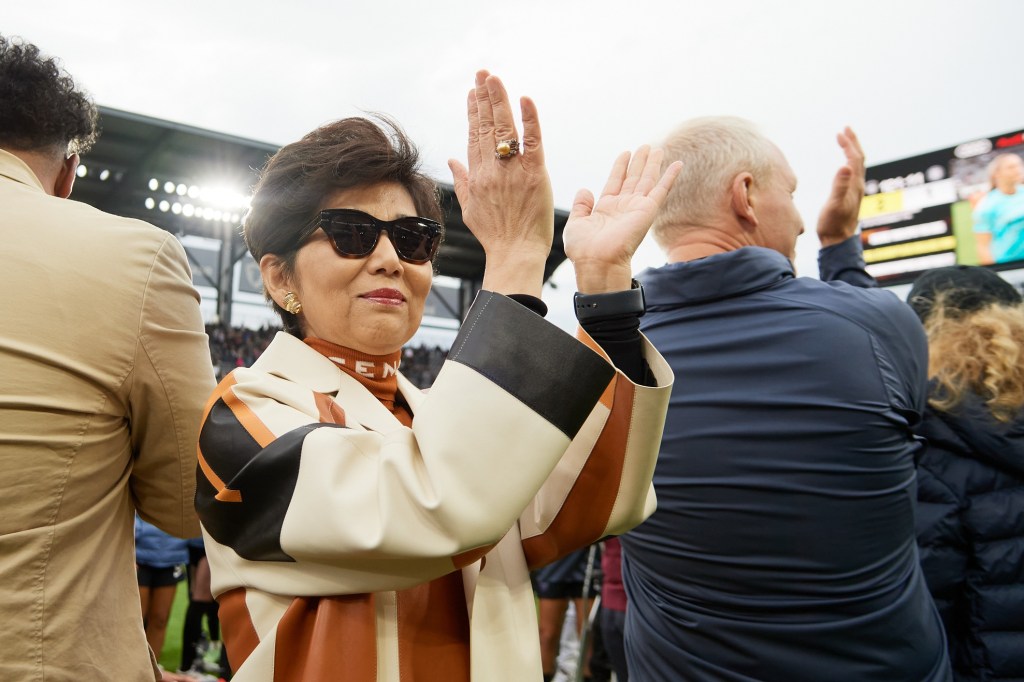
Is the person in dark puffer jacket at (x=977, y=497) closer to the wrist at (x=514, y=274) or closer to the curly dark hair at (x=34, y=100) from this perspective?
the wrist at (x=514, y=274)

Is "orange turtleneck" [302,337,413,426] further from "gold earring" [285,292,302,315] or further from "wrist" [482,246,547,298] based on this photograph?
"wrist" [482,246,547,298]

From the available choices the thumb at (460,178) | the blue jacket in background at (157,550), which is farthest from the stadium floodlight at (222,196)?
the thumb at (460,178)

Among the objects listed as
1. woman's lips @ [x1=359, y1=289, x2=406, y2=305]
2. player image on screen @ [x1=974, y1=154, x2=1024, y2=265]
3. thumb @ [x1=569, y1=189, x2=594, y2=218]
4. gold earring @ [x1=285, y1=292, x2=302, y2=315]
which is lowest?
gold earring @ [x1=285, y1=292, x2=302, y2=315]

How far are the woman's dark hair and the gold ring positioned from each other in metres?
0.36

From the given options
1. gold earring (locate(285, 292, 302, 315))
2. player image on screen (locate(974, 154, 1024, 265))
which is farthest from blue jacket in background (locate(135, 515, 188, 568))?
player image on screen (locate(974, 154, 1024, 265))

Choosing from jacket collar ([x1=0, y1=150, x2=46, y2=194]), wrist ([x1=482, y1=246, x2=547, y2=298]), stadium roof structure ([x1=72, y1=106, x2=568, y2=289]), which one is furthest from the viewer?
stadium roof structure ([x1=72, y1=106, x2=568, y2=289])

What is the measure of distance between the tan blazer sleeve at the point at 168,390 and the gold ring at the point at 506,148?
67cm

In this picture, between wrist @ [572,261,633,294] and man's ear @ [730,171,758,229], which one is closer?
wrist @ [572,261,633,294]

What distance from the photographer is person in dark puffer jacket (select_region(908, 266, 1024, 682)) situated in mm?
2029

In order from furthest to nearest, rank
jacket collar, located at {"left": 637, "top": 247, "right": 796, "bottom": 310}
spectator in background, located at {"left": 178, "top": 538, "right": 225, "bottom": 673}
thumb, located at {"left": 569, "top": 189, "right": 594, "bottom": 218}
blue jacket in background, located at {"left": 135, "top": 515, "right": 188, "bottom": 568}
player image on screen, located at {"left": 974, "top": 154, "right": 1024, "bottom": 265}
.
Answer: player image on screen, located at {"left": 974, "top": 154, "right": 1024, "bottom": 265}, spectator in background, located at {"left": 178, "top": 538, "right": 225, "bottom": 673}, blue jacket in background, located at {"left": 135, "top": 515, "right": 188, "bottom": 568}, jacket collar, located at {"left": 637, "top": 247, "right": 796, "bottom": 310}, thumb, located at {"left": 569, "top": 189, "right": 594, "bottom": 218}

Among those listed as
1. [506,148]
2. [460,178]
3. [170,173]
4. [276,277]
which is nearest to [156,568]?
[276,277]

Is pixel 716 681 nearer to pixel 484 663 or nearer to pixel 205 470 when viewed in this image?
pixel 484 663

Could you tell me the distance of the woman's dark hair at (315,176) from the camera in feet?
4.67

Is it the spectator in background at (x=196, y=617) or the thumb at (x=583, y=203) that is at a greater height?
the thumb at (x=583, y=203)
